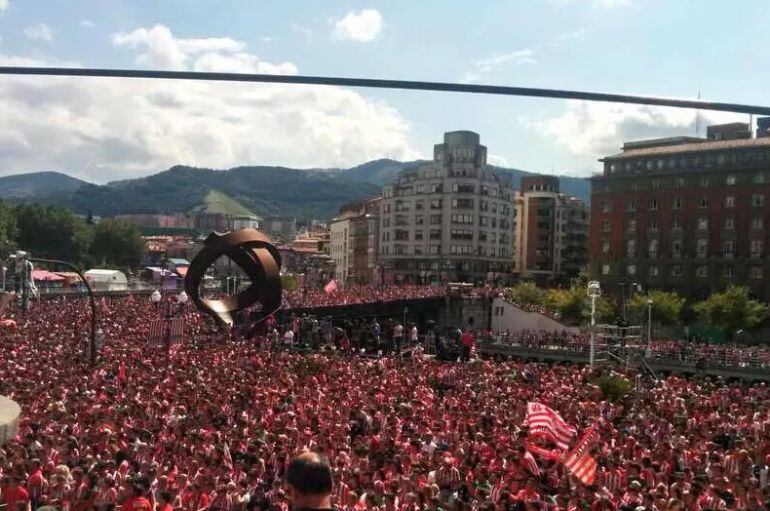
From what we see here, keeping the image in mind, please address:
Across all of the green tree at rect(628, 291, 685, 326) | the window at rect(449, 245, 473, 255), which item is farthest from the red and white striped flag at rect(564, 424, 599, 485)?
the window at rect(449, 245, 473, 255)

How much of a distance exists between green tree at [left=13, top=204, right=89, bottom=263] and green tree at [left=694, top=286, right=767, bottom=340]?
318ft

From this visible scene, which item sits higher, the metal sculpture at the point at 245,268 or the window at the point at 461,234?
the window at the point at 461,234

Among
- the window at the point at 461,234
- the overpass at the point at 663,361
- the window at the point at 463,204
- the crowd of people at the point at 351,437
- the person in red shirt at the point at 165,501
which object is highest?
the window at the point at 463,204

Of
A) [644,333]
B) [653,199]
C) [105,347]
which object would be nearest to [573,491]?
[105,347]

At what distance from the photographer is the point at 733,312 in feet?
204

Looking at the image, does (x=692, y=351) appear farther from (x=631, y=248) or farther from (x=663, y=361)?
(x=631, y=248)

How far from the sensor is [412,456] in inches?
554

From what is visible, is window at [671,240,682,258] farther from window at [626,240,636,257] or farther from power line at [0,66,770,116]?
power line at [0,66,770,116]

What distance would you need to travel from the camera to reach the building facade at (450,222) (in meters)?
112

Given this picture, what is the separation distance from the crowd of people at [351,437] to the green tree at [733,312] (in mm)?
36197

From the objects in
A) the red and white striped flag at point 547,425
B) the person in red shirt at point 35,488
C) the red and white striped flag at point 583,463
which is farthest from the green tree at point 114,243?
the red and white striped flag at point 583,463

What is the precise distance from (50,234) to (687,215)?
93960mm

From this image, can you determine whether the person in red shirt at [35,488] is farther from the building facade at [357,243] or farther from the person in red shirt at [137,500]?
the building facade at [357,243]

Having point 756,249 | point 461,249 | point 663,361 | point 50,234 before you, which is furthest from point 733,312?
point 50,234
